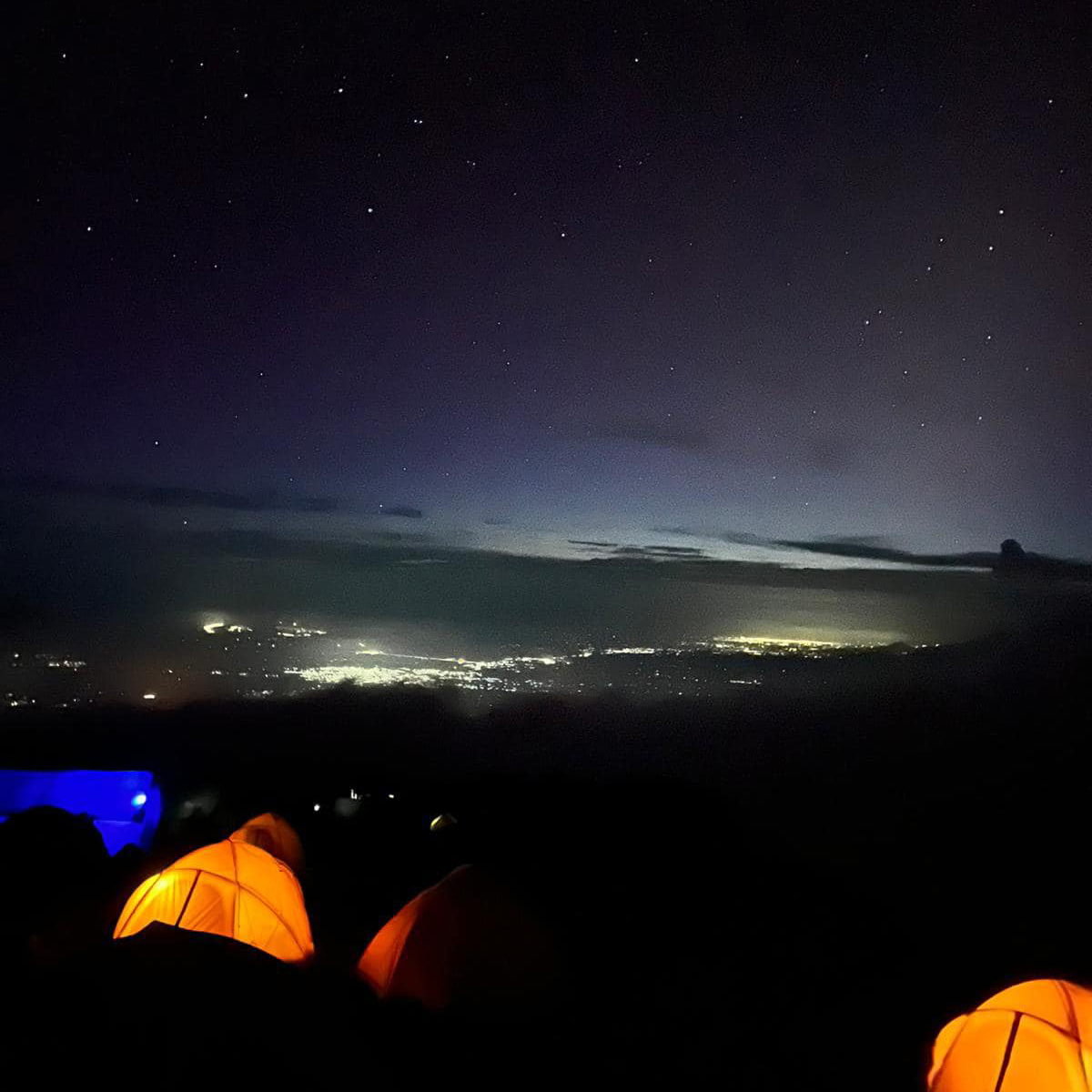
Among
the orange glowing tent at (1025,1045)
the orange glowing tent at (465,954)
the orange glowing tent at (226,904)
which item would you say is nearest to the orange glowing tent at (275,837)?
the orange glowing tent at (226,904)

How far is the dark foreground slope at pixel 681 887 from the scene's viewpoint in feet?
15.1

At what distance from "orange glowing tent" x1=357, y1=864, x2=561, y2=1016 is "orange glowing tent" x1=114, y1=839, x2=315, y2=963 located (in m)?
1.05

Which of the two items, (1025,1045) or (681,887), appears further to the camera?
(681,887)

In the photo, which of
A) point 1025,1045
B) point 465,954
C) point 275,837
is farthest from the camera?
point 275,837

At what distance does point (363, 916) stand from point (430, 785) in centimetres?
1602

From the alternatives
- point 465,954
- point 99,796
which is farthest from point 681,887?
point 99,796

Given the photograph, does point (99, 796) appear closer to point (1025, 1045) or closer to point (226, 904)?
point (226, 904)

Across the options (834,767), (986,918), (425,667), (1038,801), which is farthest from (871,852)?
(425,667)

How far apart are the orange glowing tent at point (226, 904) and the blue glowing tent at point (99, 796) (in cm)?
644

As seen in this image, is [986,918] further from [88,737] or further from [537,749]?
[88,737]

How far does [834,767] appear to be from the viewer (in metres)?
28.9

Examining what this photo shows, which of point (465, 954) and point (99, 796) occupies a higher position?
point (465, 954)

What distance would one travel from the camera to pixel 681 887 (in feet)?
38.3

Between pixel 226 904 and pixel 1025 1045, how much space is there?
6.58 m
